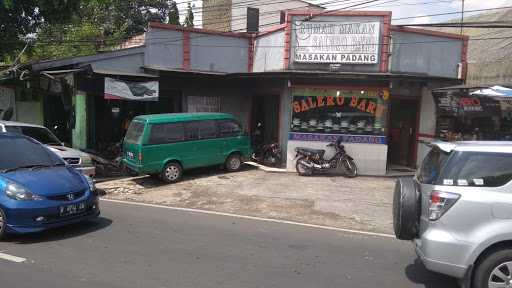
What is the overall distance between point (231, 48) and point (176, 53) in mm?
2325

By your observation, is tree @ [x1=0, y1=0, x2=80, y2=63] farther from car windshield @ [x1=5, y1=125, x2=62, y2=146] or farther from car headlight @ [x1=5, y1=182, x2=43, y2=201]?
car headlight @ [x1=5, y1=182, x2=43, y2=201]

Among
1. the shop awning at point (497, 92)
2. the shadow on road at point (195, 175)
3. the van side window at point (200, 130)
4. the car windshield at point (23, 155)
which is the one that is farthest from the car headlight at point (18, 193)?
the shop awning at point (497, 92)

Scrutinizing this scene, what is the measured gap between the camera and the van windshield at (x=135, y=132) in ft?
45.4

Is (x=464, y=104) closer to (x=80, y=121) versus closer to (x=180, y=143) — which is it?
(x=180, y=143)

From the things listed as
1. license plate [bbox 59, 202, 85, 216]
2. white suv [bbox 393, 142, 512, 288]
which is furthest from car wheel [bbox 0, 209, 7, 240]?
white suv [bbox 393, 142, 512, 288]

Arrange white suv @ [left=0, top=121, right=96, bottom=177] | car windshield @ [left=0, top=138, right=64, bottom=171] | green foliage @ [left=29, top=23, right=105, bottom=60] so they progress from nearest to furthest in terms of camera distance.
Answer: car windshield @ [left=0, top=138, right=64, bottom=171] < white suv @ [left=0, top=121, right=96, bottom=177] < green foliage @ [left=29, top=23, right=105, bottom=60]

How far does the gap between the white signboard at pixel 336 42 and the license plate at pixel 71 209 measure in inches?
419

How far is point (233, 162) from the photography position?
15.8 meters

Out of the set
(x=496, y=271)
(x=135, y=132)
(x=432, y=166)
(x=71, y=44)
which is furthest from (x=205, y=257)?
(x=71, y=44)

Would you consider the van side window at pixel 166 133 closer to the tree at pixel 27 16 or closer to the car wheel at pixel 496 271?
the tree at pixel 27 16

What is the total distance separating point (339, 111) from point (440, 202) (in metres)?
11.1

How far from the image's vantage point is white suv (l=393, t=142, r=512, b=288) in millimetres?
4906

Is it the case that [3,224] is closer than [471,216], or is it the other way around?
[471,216]

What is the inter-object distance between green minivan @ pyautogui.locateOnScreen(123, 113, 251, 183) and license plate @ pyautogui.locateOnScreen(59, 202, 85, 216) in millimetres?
5716
